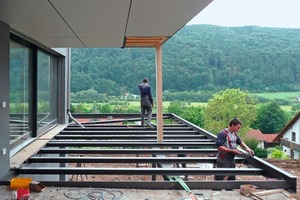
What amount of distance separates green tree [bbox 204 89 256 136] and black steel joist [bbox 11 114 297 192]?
16.4 metres

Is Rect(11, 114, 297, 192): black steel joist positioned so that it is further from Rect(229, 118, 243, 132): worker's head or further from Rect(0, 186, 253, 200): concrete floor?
Rect(229, 118, 243, 132): worker's head

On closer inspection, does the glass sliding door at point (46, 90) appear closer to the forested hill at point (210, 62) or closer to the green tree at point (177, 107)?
the forested hill at point (210, 62)

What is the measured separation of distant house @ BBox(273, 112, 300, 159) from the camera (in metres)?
17.2

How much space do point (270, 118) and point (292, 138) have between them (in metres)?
5.60

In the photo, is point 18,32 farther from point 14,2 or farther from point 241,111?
point 241,111

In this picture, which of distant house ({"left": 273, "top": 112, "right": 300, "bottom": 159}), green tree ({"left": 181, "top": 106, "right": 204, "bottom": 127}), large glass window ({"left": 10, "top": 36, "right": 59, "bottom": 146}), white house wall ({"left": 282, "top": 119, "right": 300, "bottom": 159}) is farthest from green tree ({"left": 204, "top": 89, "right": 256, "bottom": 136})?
large glass window ({"left": 10, "top": 36, "right": 59, "bottom": 146})

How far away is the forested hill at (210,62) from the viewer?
12.0 meters

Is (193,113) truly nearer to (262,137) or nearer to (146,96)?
(262,137)

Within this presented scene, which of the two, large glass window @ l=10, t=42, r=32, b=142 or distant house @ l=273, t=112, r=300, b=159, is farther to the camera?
distant house @ l=273, t=112, r=300, b=159

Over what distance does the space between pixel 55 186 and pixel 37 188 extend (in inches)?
9.5

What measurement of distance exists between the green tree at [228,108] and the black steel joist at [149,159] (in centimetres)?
1637

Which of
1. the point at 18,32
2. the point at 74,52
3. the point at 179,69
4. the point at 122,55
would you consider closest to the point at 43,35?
the point at 18,32

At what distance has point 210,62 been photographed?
18625 millimetres

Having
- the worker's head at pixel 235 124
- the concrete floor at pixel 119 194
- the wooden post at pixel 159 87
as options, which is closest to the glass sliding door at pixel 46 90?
the wooden post at pixel 159 87
